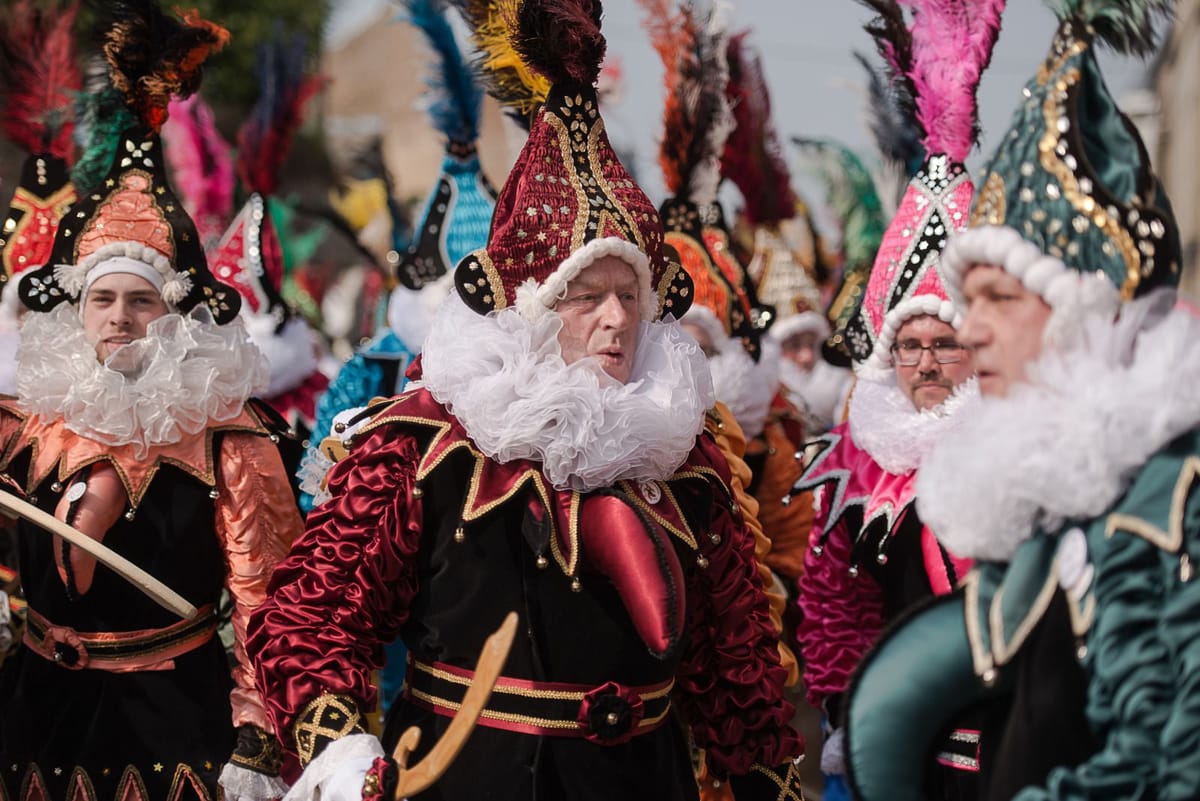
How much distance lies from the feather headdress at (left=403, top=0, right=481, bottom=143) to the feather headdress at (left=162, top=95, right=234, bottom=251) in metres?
2.02

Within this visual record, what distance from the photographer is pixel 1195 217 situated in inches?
552

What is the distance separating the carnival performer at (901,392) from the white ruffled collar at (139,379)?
1.86 m

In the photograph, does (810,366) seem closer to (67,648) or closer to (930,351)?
(930,351)

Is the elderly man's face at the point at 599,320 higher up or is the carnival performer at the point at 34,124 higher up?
the carnival performer at the point at 34,124

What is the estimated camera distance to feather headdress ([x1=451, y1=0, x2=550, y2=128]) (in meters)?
3.83

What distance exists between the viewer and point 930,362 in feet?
14.3

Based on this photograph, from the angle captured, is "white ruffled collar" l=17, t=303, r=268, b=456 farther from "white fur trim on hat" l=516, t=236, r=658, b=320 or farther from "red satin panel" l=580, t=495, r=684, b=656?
"red satin panel" l=580, t=495, r=684, b=656

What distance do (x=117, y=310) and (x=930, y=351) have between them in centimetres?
242

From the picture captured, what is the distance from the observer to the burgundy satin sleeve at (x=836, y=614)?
4.45 m

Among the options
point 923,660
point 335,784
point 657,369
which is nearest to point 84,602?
point 335,784

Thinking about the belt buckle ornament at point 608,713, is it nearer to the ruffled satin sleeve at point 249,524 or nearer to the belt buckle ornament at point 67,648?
the ruffled satin sleeve at point 249,524

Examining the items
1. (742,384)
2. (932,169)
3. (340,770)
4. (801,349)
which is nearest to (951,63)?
(932,169)

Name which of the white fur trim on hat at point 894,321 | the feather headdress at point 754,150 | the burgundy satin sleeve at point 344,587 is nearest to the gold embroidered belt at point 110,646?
the burgundy satin sleeve at point 344,587

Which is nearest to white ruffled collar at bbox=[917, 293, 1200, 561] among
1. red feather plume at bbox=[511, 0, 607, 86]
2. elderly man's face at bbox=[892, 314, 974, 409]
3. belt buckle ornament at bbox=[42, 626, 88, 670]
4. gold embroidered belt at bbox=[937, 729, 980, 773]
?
red feather plume at bbox=[511, 0, 607, 86]
